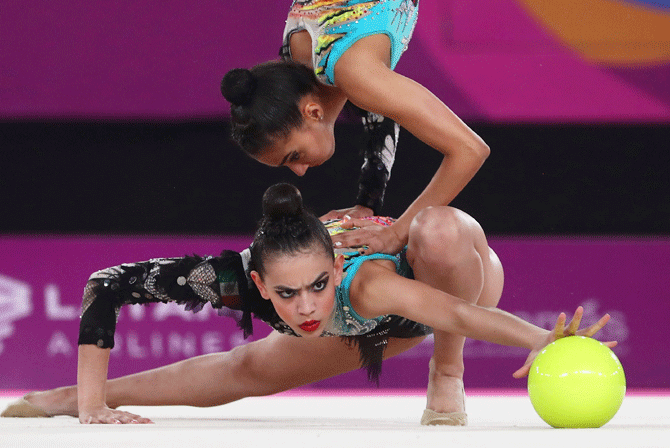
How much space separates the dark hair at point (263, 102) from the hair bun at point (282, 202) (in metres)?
0.19

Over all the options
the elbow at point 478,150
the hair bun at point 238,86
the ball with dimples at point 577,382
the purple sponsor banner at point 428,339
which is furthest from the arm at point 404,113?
the purple sponsor banner at point 428,339

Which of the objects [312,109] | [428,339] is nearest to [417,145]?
[428,339]

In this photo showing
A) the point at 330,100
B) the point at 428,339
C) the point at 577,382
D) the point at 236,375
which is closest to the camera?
the point at 577,382

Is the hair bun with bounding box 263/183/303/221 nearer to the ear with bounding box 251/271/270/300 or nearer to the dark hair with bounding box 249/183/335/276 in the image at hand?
the dark hair with bounding box 249/183/335/276

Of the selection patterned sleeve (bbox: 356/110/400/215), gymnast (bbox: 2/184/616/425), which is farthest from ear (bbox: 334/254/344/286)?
patterned sleeve (bbox: 356/110/400/215)

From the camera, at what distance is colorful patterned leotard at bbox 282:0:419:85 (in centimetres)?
197

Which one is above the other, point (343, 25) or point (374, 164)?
point (343, 25)

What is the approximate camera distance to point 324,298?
181 centimetres

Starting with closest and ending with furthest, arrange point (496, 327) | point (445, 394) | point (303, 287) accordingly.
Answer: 1. point (496, 327)
2. point (303, 287)
3. point (445, 394)

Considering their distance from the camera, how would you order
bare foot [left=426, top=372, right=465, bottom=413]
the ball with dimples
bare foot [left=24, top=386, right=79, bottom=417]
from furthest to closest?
bare foot [left=24, top=386, right=79, bottom=417]
bare foot [left=426, top=372, right=465, bottom=413]
the ball with dimples

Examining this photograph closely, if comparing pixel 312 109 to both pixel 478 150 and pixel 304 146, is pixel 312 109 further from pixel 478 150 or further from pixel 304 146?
pixel 478 150

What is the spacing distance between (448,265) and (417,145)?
1774 mm

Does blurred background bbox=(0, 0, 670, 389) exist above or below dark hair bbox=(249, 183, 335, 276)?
above

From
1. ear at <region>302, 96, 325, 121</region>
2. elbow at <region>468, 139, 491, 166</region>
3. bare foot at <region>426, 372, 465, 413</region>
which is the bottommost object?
bare foot at <region>426, 372, 465, 413</region>
